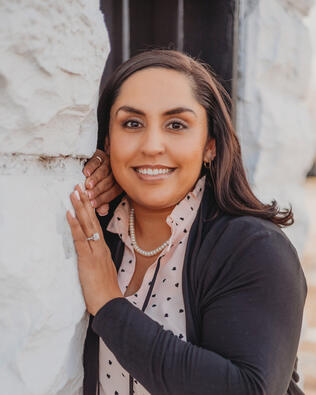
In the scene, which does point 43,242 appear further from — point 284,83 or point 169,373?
point 284,83

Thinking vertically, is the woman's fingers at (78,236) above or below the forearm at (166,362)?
above

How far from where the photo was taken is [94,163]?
104 cm

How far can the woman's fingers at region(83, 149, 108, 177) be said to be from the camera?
99 cm

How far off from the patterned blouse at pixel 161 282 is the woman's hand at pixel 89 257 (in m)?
0.19

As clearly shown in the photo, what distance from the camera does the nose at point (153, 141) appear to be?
105 centimetres

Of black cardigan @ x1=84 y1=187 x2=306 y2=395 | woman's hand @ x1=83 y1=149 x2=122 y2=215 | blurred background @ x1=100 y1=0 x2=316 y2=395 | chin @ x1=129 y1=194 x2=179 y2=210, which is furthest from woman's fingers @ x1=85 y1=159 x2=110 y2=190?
blurred background @ x1=100 y1=0 x2=316 y2=395

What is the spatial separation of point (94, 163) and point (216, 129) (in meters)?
0.39

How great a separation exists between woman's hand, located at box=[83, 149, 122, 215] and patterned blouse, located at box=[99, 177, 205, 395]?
0.33 ft

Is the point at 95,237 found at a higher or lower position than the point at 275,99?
lower

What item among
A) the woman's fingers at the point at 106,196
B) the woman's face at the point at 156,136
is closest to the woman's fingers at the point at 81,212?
the woman's fingers at the point at 106,196

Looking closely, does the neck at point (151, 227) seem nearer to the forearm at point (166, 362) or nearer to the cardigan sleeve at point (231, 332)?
the cardigan sleeve at point (231, 332)

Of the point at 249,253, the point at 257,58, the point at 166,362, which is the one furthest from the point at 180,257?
the point at 257,58

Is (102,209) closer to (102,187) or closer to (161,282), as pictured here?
(102,187)

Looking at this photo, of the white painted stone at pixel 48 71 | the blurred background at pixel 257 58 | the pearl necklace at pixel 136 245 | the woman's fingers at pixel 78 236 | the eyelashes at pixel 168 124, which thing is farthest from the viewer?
the blurred background at pixel 257 58
